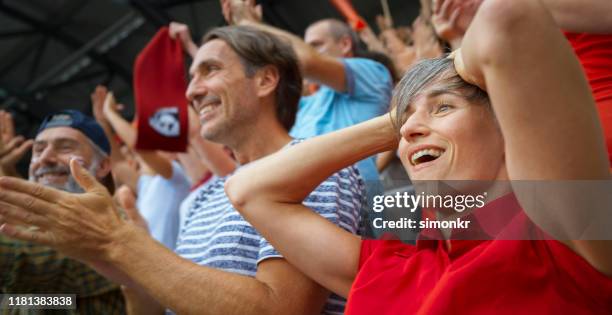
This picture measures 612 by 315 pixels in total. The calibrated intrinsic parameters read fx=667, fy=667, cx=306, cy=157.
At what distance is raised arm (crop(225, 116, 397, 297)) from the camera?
3.43ft

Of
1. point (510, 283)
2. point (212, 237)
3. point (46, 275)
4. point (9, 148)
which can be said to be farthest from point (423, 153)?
point (9, 148)

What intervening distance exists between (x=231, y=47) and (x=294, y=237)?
88 centimetres

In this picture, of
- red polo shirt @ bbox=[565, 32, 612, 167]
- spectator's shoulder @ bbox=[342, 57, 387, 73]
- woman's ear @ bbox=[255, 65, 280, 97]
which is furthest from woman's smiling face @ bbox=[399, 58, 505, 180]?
spectator's shoulder @ bbox=[342, 57, 387, 73]

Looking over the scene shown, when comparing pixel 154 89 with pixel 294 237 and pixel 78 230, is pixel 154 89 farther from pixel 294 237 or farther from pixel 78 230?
pixel 294 237

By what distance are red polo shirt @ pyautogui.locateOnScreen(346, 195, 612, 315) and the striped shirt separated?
43cm

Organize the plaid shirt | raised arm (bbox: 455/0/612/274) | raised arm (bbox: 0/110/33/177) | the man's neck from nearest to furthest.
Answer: raised arm (bbox: 455/0/612/274) → the plaid shirt → the man's neck → raised arm (bbox: 0/110/33/177)

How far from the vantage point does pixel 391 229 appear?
0.96 metres

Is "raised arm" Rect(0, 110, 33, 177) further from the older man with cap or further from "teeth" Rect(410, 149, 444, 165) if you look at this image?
"teeth" Rect(410, 149, 444, 165)

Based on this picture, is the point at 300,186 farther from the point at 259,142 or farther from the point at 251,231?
the point at 259,142

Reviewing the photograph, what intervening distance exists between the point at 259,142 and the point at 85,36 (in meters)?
6.86

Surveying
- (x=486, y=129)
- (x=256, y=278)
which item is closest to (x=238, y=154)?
(x=256, y=278)

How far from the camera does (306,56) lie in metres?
1.95
